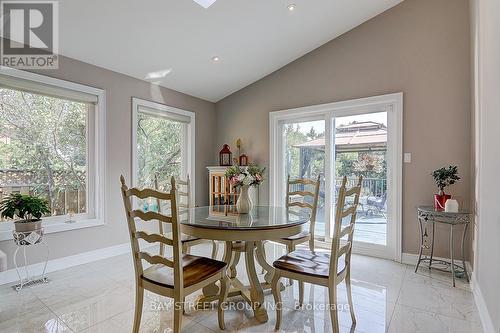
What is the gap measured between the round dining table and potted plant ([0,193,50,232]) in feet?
4.87

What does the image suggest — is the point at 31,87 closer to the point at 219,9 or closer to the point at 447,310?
the point at 219,9

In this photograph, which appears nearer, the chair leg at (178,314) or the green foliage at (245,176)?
the chair leg at (178,314)

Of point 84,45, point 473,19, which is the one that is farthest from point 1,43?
point 473,19

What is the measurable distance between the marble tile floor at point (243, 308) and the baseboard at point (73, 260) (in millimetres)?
134

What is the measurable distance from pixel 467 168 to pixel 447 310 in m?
1.62

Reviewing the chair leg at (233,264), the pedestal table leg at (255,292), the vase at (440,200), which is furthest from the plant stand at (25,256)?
the vase at (440,200)

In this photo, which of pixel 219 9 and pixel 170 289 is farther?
pixel 219 9

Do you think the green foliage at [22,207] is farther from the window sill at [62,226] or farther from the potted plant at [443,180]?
the potted plant at [443,180]

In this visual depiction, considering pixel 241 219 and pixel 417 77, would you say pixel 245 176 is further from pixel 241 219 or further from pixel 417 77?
pixel 417 77

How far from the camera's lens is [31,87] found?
9.45ft

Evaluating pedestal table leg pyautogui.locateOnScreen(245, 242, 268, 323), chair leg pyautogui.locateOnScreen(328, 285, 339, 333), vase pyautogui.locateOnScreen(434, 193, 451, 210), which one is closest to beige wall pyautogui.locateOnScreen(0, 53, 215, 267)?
pedestal table leg pyautogui.locateOnScreen(245, 242, 268, 323)

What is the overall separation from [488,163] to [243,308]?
220 cm

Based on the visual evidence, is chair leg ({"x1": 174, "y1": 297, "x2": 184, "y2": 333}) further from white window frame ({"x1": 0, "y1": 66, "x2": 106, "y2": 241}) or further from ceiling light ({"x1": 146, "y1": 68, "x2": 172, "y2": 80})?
ceiling light ({"x1": 146, "y1": 68, "x2": 172, "y2": 80})

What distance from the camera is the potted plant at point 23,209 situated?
2.52 metres
